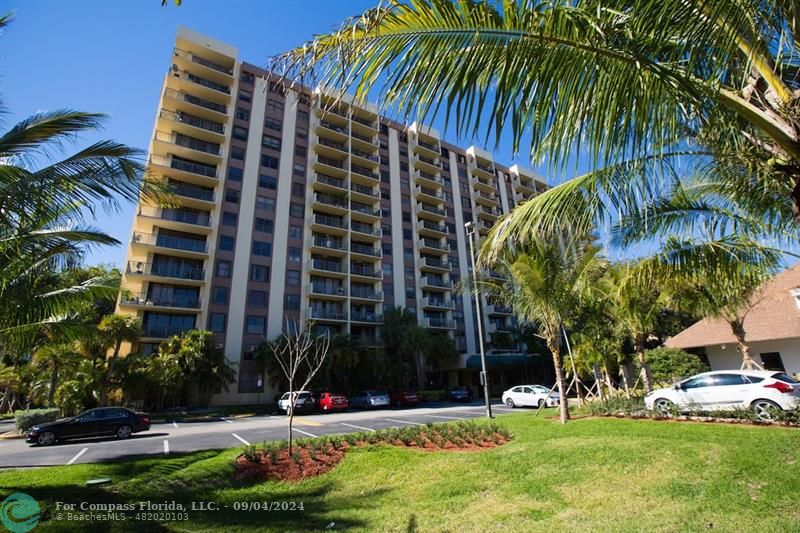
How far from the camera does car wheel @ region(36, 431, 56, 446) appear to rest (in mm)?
14277

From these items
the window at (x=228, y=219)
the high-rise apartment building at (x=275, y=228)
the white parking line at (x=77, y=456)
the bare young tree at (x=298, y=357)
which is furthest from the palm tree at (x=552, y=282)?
the window at (x=228, y=219)

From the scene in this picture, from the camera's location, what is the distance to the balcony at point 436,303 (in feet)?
150

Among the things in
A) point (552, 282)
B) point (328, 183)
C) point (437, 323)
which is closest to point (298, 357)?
point (552, 282)

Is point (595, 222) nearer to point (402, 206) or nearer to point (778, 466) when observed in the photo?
point (778, 466)

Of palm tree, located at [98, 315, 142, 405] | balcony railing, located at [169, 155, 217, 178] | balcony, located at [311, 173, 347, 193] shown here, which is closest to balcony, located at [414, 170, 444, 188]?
balcony, located at [311, 173, 347, 193]

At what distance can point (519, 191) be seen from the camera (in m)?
65.0

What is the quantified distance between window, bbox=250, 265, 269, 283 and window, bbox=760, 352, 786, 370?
3542 cm

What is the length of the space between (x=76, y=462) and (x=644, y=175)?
14.3 meters

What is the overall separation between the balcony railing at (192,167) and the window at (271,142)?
6.07 metres

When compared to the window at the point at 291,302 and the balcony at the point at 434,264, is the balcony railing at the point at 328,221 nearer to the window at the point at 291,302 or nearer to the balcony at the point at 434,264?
the window at the point at 291,302

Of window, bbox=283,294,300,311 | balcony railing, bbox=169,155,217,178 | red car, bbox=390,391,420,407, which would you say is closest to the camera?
red car, bbox=390,391,420,407

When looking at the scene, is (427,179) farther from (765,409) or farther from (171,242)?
(765,409)

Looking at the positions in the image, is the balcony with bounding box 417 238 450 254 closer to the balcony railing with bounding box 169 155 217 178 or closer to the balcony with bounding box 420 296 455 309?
the balcony with bounding box 420 296 455 309

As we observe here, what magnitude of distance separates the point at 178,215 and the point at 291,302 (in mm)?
12480
